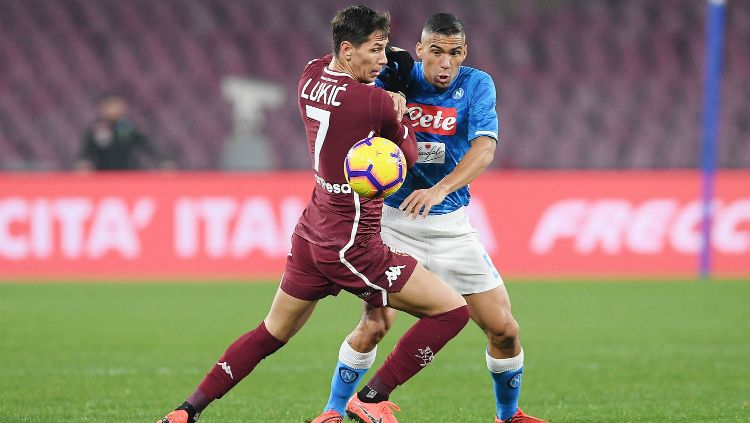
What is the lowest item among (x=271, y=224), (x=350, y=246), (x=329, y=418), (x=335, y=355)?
(x=335, y=355)

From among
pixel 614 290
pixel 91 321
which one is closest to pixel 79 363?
pixel 91 321

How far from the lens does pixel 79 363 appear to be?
7.67 metres

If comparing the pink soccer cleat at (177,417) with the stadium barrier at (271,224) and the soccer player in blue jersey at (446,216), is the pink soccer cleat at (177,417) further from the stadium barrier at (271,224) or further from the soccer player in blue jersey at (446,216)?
the stadium barrier at (271,224)

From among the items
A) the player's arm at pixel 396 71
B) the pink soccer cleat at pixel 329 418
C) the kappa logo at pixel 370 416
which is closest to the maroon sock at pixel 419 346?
the kappa logo at pixel 370 416

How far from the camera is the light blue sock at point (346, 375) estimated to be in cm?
571

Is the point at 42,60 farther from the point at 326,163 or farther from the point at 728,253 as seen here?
the point at 326,163

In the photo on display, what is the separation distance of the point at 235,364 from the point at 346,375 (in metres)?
0.77

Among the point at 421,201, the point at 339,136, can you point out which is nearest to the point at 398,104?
the point at 339,136

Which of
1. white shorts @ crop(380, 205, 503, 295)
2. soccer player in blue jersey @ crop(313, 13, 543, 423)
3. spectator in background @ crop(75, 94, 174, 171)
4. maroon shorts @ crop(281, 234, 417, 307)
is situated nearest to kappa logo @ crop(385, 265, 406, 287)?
maroon shorts @ crop(281, 234, 417, 307)

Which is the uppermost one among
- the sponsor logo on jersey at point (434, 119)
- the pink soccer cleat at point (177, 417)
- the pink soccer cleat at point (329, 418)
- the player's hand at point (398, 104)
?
the player's hand at point (398, 104)

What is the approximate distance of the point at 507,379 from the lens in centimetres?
563

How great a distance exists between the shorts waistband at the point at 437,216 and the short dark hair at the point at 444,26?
0.90 metres

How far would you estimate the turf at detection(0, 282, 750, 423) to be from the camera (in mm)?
6109

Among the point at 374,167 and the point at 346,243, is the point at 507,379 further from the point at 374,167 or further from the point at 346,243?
the point at 374,167
